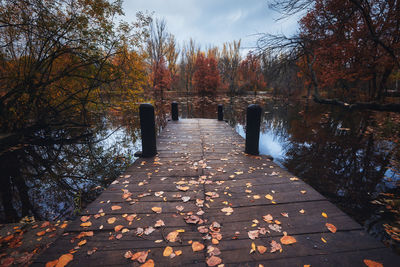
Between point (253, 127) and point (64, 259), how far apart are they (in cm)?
408

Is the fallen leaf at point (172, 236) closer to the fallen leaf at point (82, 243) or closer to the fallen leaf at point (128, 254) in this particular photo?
the fallen leaf at point (128, 254)

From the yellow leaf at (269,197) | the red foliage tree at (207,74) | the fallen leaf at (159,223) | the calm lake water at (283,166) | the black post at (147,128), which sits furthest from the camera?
the red foliage tree at (207,74)

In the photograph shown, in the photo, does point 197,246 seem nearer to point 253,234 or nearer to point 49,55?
point 253,234

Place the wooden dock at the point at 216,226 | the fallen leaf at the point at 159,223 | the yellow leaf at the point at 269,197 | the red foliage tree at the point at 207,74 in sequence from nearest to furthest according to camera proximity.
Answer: the wooden dock at the point at 216,226 → the fallen leaf at the point at 159,223 → the yellow leaf at the point at 269,197 → the red foliage tree at the point at 207,74

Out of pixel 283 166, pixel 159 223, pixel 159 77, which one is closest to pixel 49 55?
pixel 159 223

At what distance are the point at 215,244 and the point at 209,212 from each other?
0.52m

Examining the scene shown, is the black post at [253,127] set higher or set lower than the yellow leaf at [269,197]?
higher

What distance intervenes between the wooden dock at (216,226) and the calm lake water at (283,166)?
1.73 meters

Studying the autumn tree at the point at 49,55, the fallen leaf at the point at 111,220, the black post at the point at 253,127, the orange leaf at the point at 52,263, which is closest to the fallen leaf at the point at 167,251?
the fallen leaf at the point at 111,220

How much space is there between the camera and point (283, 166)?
18.4 ft

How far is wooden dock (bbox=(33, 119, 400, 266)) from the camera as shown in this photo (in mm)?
1628

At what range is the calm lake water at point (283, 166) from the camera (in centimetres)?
351

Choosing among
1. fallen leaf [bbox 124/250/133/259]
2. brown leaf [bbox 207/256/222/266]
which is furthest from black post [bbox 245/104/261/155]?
fallen leaf [bbox 124/250/133/259]

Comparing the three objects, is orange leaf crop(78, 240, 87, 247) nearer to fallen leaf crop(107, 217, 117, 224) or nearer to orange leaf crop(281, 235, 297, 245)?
fallen leaf crop(107, 217, 117, 224)
